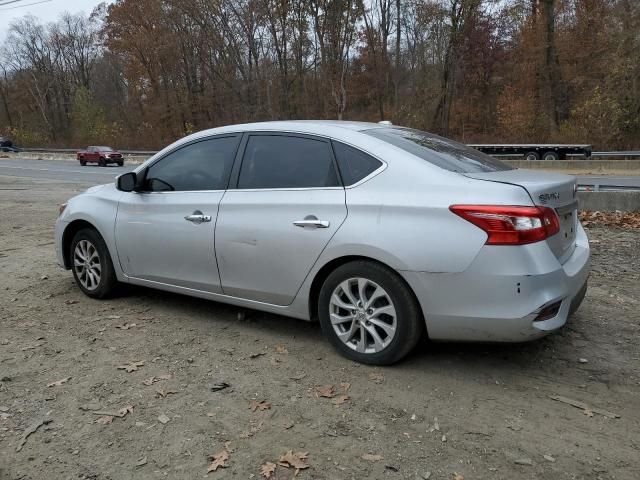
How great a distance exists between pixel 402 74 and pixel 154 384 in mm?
38602

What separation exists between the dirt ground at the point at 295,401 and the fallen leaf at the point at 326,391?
0.03m

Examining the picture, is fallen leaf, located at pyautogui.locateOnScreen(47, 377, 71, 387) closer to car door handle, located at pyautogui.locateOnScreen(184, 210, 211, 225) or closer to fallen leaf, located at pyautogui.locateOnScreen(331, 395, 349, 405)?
car door handle, located at pyautogui.locateOnScreen(184, 210, 211, 225)

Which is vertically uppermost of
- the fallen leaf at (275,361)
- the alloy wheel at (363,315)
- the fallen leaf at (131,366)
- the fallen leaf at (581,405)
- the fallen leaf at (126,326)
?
the alloy wheel at (363,315)

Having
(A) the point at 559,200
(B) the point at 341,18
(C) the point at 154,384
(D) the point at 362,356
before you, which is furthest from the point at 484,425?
(B) the point at 341,18

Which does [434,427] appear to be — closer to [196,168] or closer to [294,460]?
[294,460]

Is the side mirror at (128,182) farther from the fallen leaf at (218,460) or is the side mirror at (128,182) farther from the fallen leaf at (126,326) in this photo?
the fallen leaf at (218,460)

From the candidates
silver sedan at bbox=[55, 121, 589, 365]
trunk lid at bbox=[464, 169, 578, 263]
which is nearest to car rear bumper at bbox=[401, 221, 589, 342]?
silver sedan at bbox=[55, 121, 589, 365]

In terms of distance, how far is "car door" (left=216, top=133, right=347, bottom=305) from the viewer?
12.4 ft

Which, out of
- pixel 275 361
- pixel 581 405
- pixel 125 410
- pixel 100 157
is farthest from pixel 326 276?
pixel 100 157

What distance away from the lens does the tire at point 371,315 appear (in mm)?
3467

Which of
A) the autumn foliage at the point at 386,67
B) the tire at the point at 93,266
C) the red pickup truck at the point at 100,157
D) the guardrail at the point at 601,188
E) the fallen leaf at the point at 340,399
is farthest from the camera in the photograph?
the red pickup truck at the point at 100,157

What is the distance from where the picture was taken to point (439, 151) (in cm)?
400

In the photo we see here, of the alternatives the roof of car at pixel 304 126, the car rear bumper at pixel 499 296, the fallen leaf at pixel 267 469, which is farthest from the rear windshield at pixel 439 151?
the fallen leaf at pixel 267 469

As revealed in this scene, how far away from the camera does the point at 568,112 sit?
104 feet
